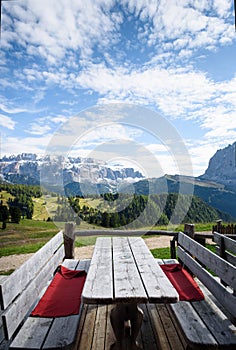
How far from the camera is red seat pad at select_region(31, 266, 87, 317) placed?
2.32 m

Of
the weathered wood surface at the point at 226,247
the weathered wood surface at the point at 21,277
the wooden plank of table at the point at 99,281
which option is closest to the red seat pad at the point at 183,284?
the weathered wood surface at the point at 226,247

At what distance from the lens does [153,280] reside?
214cm

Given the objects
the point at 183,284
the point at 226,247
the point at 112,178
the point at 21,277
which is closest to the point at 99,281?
the point at 21,277

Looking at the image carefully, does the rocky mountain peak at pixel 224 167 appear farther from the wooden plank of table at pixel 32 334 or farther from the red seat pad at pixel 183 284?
the wooden plank of table at pixel 32 334

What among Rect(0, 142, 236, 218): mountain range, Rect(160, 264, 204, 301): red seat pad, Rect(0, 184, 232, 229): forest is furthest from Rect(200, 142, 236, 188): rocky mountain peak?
Rect(160, 264, 204, 301): red seat pad

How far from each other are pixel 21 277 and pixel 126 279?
85cm

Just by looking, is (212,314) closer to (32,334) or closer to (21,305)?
(32,334)

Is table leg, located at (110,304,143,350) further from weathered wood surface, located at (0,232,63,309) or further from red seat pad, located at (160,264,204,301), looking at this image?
weathered wood surface, located at (0,232,63,309)

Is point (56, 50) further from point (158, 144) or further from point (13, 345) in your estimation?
point (13, 345)

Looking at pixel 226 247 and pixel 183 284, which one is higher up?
pixel 226 247

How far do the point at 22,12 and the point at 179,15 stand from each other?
2001mm

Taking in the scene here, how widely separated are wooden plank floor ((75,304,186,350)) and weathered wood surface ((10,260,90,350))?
0.55 metres

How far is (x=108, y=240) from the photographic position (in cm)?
398

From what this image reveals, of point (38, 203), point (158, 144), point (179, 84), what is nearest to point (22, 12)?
point (179, 84)
